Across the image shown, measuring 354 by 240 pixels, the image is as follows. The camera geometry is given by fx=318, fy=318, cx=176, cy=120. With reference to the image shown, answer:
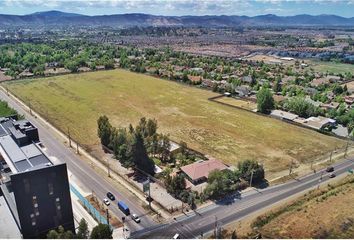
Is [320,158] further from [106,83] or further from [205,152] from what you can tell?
[106,83]

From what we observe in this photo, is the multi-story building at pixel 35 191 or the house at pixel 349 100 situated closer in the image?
the multi-story building at pixel 35 191

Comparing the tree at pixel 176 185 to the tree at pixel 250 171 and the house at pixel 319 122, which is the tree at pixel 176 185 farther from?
the house at pixel 319 122

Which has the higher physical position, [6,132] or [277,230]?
[6,132]

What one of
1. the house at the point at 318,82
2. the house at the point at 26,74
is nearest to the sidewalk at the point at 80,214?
the house at the point at 26,74

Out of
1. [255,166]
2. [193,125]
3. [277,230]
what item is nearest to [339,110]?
[193,125]

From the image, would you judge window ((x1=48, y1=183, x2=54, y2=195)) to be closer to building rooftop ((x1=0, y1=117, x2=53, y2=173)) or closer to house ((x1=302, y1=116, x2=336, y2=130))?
building rooftop ((x1=0, y1=117, x2=53, y2=173))

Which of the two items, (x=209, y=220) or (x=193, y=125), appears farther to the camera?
(x=193, y=125)

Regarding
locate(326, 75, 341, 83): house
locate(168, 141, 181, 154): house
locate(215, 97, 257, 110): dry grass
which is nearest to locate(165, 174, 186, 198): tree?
locate(168, 141, 181, 154): house
